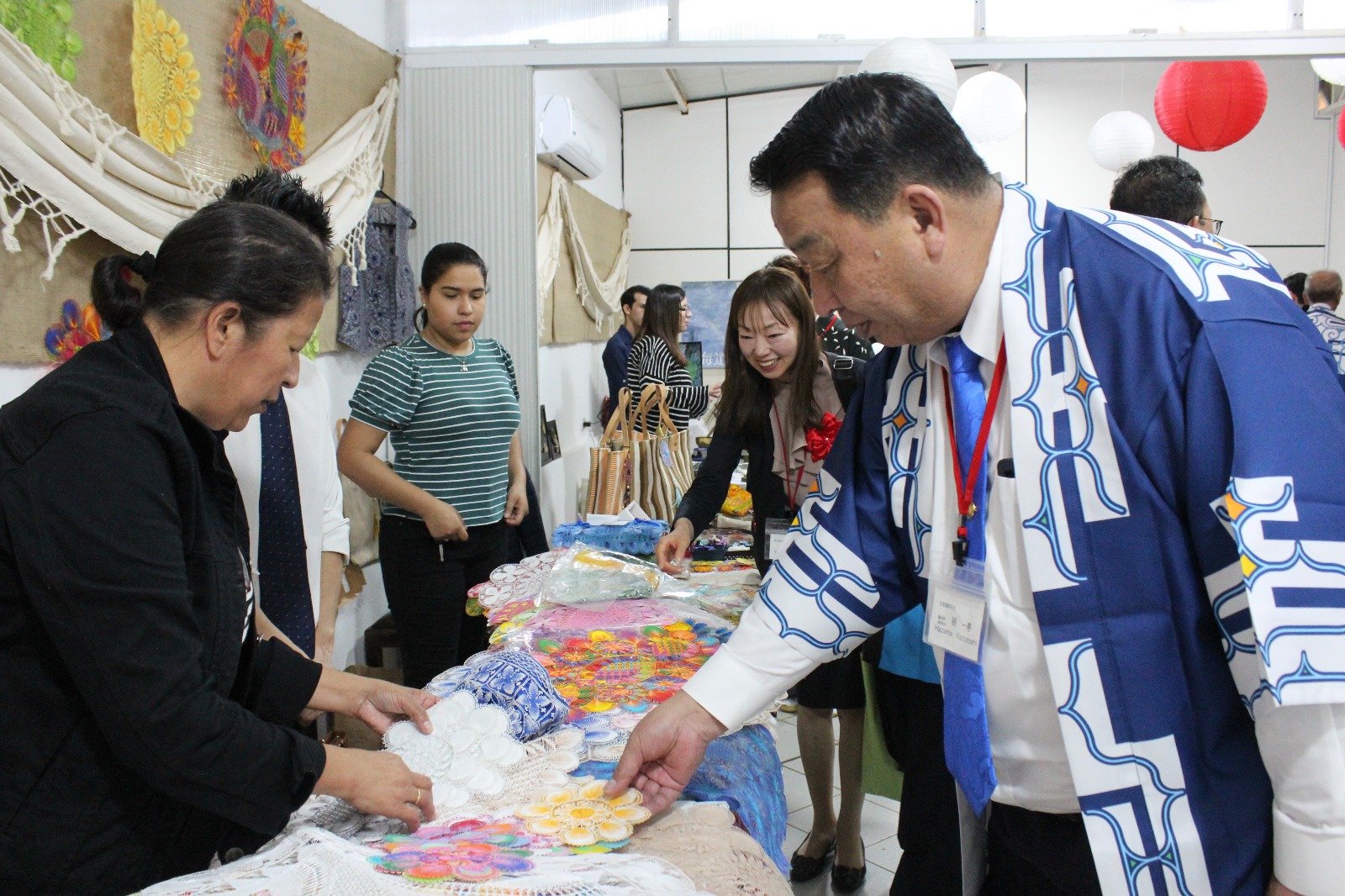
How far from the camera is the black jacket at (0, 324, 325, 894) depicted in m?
0.85

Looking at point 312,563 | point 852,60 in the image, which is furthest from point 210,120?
point 852,60

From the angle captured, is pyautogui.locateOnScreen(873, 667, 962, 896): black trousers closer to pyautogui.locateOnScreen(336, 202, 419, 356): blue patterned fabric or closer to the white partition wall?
pyautogui.locateOnScreen(336, 202, 419, 356): blue patterned fabric

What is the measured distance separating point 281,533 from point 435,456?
33.8 inches

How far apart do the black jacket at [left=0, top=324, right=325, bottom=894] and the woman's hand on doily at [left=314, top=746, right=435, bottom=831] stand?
0.14 feet

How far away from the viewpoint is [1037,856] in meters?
1.06

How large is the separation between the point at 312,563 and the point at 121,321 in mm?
1049

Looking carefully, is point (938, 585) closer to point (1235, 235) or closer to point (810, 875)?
point (810, 875)

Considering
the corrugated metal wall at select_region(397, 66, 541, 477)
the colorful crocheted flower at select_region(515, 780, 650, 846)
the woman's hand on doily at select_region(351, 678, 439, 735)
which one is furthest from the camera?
the corrugated metal wall at select_region(397, 66, 541, 477)

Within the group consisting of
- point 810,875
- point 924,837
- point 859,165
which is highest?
point 859,165

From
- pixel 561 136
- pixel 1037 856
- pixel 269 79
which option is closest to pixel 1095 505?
pixel 1037 856

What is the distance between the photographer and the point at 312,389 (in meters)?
2.08

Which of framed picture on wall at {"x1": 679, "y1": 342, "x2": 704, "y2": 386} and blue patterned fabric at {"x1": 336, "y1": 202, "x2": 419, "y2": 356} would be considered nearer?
blue patterned fabric at {"x1": 336, "y1": 202, "x2": 419, "y2": 356}

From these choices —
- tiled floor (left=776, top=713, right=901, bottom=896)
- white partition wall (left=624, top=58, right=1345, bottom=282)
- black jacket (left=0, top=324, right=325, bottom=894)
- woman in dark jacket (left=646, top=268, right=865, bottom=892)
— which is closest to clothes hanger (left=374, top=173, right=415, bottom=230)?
woman in dark jacket (left=646, top=268, right=865, bottom=892)

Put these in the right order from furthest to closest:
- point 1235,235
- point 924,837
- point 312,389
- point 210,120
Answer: point 1235,235, point 210,120, point 312,389, point 924,837
